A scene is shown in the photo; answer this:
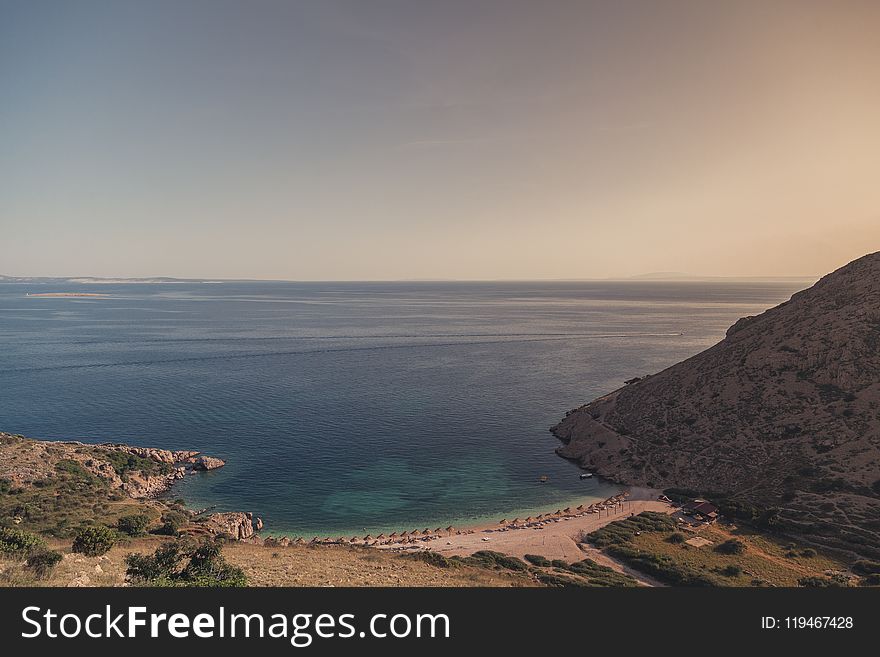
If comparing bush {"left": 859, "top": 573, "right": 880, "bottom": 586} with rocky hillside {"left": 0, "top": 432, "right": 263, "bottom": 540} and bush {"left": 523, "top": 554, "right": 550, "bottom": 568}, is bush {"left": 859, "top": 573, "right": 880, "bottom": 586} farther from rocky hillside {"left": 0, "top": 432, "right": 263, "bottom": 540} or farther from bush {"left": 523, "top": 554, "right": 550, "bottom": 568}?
rocky hillside {"left": 0, "top": 432, "right": 263, "bottom": 540}

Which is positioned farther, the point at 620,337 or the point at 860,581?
the point at 620,337

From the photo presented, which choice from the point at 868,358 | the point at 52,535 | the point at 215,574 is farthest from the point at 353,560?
the point at 868,358

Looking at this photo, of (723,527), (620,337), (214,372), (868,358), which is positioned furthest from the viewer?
(620,337)

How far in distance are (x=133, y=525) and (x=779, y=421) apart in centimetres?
7413

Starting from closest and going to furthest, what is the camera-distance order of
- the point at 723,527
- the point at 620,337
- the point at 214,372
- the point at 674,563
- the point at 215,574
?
the point at 215,574 → the point at 674,563 → the point at 723,527 → the point at 214,372 → the point at 620,337

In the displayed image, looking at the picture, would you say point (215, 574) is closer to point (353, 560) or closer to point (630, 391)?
point (353, 560)

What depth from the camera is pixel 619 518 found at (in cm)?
5072

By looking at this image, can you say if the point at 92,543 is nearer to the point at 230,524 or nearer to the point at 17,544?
the point at 17,544

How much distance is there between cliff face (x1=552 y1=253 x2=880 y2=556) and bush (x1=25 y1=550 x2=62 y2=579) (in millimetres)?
58852

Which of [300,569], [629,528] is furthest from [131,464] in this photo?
[629,528]

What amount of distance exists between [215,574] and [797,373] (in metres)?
75.3

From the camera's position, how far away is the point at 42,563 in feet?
77.0

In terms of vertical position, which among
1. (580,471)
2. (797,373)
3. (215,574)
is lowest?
(580,471)

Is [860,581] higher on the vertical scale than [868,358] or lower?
lower
